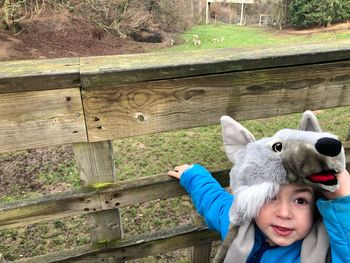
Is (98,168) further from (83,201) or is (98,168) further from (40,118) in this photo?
(40,118)

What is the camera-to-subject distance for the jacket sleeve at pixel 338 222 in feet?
4.00

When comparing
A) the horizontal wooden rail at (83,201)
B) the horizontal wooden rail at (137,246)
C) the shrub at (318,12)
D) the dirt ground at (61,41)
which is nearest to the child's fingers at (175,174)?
the horizontal wooden rail at (83,201)

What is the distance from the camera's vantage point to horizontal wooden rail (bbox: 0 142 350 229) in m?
1.68

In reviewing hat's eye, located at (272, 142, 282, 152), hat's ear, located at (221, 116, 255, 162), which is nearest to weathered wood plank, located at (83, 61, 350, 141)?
hat's ear, located at (221, 116, 255, 162)

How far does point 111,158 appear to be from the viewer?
5.36ft

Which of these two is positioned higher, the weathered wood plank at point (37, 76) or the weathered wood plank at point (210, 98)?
the weathered wood plank at point (37, 76)

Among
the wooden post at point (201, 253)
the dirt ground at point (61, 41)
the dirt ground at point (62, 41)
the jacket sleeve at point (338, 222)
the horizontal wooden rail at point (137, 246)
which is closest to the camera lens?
the jacket sleeve at point (338, 222)

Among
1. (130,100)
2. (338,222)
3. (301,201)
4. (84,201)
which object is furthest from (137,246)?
(338,222)

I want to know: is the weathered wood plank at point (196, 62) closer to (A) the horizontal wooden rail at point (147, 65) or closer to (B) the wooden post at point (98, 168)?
(A) the horizontal wooden rail at point (147, 65)

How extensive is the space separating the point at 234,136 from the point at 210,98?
21 cm

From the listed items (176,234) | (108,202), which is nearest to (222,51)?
(108,202)

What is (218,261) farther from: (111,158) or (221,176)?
(111,158)

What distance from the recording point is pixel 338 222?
123 cm

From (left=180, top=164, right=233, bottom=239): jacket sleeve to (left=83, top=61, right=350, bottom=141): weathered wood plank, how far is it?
273 mm
